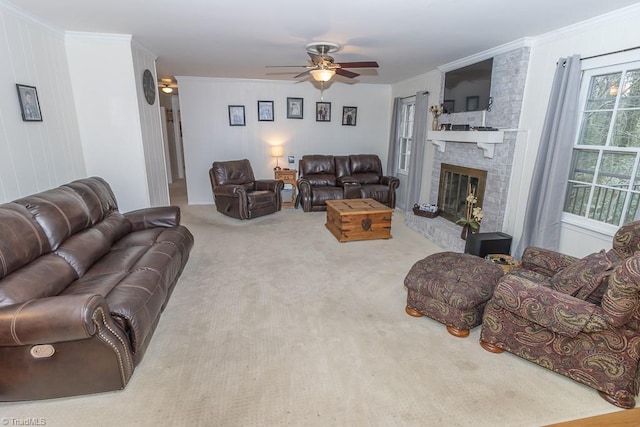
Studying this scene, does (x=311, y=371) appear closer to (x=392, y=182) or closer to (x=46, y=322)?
(x=46, y=322)

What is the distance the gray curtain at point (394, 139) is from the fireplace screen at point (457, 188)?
176 centimetres

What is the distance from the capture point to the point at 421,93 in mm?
5461

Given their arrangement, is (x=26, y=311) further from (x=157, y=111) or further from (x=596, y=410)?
(x=157, y=111)

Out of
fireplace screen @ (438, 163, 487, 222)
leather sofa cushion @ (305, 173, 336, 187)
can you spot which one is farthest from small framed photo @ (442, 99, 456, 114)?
leather sofa cushion @ (305, 173, 336, 187)

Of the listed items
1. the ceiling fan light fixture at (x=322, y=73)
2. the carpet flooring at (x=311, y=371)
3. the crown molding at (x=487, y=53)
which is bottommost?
the carpet flooring at (x=311, y=371)

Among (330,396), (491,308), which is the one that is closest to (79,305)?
(330,396)

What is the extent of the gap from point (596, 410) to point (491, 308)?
27.4 inches

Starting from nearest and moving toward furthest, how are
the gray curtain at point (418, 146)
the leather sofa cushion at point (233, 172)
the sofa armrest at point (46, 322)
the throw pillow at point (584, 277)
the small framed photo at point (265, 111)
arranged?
Answer: 1. the sofa armrest at point (46, 322)
2. the throw pillow at point (584, 277)
3. the gray curtain at point (418, 146)
4. the leather sofa cushion at point (233, 172)
5. the small framed photo at point (265, 111)

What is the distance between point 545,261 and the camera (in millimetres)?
2523

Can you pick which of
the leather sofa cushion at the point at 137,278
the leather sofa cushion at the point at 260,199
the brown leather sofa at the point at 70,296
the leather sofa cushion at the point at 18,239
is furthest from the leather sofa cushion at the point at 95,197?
the leather sofa cushion at the point at 260,199

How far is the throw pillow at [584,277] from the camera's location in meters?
1.87

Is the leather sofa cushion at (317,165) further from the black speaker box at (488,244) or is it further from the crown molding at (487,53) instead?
the black speaker box at (488,244)

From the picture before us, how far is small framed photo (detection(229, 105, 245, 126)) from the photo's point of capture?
6418mm

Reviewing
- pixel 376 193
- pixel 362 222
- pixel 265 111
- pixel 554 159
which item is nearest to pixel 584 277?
pixel 554 159
